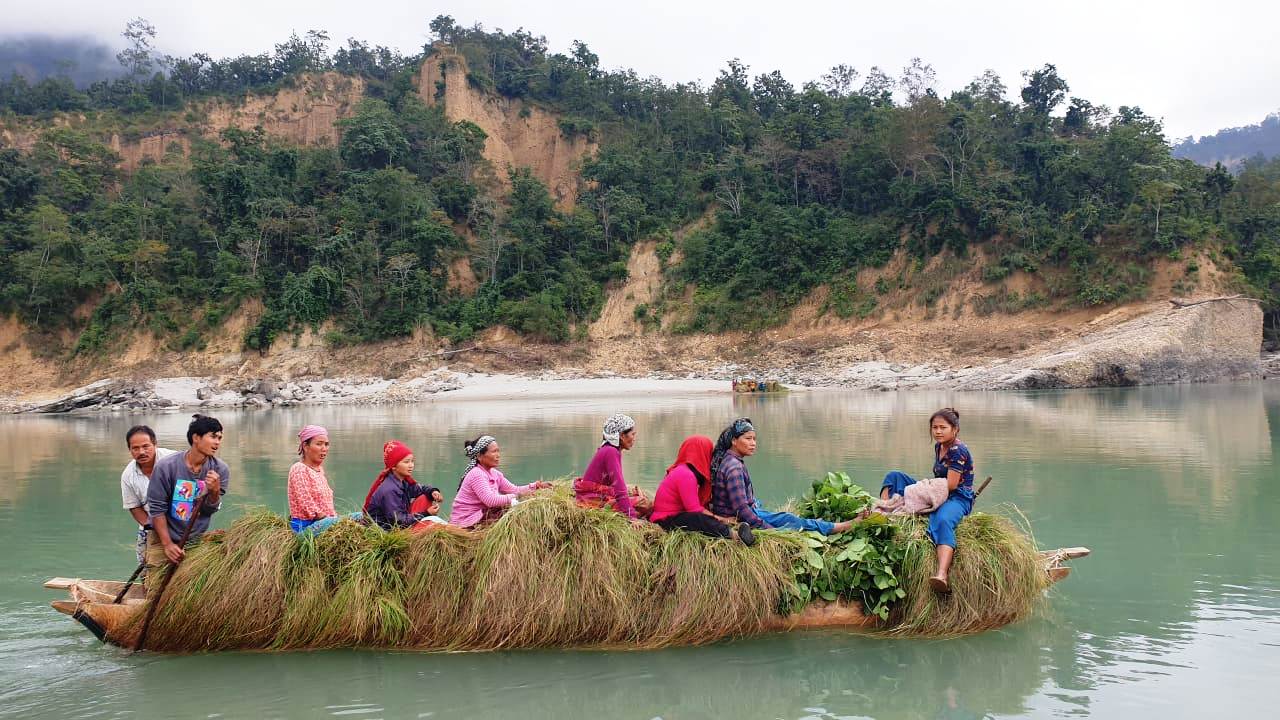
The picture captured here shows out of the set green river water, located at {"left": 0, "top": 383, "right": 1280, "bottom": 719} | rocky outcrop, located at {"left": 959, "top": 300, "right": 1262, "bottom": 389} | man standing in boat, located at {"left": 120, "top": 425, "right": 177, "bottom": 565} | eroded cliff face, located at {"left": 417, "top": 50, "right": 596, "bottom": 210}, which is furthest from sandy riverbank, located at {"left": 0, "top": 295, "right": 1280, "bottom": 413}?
man standing in boat, located at {"left": 120, "top": 425, "right": 177, "bottom": 565}

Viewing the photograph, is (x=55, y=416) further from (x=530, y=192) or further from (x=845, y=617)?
(x=845, y=617)

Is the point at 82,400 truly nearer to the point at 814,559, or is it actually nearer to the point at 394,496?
the point at 394,496

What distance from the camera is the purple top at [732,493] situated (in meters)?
6.16

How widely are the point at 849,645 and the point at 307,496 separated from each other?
4.10 m

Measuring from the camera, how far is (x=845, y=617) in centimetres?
591

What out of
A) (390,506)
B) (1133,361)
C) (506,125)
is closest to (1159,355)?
(1133,361)

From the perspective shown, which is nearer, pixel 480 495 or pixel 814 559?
pixel 814 559

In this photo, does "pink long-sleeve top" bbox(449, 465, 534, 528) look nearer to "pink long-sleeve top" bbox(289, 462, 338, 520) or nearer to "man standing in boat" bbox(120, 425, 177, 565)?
"pink long-sleeve top" bbox(289, 462, 338, 520)

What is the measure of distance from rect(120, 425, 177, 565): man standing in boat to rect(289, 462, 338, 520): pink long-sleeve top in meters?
0.85

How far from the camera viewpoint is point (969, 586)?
584 cm

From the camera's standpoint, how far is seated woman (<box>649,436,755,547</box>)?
19.6 feet

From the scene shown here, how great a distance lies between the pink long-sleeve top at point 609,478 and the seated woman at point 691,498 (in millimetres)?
401

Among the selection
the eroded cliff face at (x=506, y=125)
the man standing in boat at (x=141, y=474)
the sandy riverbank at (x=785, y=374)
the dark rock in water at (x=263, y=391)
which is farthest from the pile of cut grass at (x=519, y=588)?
the eroded cliff face at (x=506, y=125)

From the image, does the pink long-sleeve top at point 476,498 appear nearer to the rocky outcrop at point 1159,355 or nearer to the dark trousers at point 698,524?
the dark trousers at point 698,524
